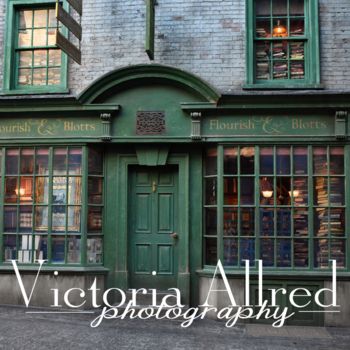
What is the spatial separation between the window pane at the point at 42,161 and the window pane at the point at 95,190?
90cm

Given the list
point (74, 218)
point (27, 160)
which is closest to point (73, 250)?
point (74, 218)

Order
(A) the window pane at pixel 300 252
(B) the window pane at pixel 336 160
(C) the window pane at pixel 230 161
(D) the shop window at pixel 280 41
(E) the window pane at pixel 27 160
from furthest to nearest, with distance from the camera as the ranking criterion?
1. (E) the window pane at pixel 27 160
2. (D) the shop window at pixel 280 41
3. (C) the window pane at pixel 230 161
4. (B) the window pane at pixel 336 160
5. (A) the window pane at pixel 300 252

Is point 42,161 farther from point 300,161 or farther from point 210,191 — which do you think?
point 300,161

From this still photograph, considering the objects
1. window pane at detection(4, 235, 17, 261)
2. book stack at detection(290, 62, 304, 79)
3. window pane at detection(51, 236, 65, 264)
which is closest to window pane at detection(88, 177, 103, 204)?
window pane at detection(51, 236, 65, 264)

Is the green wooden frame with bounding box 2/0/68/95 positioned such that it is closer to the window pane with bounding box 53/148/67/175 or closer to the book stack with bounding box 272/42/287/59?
the window pane with bounding box 53/148/67/175

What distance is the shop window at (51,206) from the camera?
10.3 m

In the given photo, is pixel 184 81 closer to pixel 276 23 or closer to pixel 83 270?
pixel 276 23

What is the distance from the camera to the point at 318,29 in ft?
33.5

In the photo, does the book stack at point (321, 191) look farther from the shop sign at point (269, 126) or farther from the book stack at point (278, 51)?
the book stack at point (278, 51)

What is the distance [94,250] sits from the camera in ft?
33.9

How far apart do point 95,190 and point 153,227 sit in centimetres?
135

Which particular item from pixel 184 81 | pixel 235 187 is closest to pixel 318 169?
pixel 235 187

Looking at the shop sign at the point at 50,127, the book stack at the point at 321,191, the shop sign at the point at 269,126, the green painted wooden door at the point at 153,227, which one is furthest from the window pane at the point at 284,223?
the shop sign at the point at 50,127

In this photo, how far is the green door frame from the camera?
1015 centimetres
